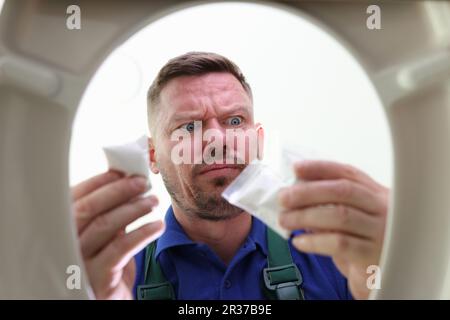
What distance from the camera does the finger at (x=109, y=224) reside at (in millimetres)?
650

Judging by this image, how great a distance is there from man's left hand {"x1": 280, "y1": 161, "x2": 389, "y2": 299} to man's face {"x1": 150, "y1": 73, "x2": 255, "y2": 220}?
9 centimetres

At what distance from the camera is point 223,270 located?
2.30 feet

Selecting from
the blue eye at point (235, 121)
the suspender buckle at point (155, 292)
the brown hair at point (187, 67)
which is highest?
the brown hair at point (187, 67)

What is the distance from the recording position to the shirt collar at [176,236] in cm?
69

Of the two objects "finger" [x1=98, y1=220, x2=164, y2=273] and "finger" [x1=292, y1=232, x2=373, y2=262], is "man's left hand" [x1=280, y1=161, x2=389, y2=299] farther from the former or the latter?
"finger" [x1=98, y1=220, x2=164, y2=273]

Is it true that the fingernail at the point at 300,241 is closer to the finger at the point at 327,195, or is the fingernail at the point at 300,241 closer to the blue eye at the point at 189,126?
the finger at the point at 327,195

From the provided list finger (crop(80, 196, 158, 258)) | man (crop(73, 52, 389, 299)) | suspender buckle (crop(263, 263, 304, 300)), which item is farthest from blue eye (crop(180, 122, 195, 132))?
suspender buckle (crop(263, 263, 304, 300))

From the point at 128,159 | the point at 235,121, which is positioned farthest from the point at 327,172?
the point at 128,159

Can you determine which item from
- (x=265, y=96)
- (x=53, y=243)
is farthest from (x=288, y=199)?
(x=53, y=243)

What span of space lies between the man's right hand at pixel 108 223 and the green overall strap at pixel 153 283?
0.03 m

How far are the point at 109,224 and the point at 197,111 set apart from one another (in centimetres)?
18

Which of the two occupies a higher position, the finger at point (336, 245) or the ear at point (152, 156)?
the ear at point (152, 156)

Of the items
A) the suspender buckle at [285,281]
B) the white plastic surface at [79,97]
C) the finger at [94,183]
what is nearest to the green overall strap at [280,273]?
the suspender buckle at [285,281]
